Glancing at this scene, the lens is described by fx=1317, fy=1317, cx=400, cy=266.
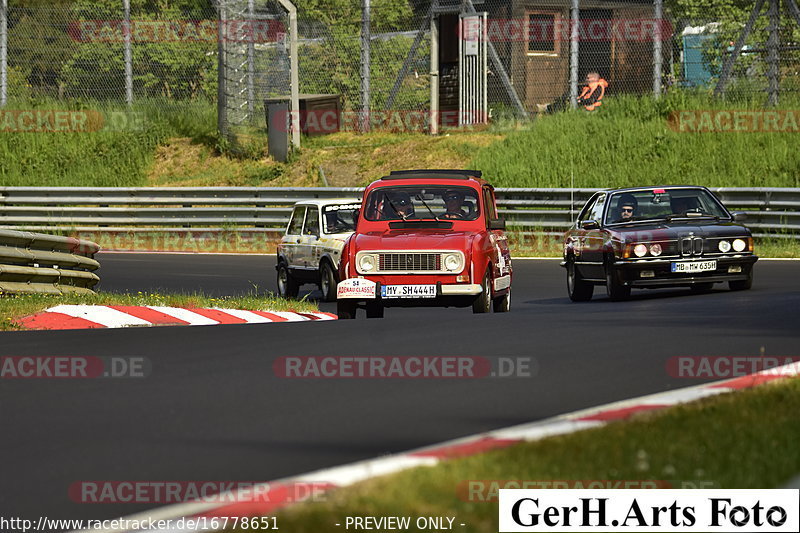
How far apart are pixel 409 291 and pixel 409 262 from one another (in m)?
0.34

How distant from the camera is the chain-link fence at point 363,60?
29.3 meters

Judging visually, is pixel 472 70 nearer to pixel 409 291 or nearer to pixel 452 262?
pixel 452 262

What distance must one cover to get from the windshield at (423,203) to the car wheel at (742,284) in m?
3.55

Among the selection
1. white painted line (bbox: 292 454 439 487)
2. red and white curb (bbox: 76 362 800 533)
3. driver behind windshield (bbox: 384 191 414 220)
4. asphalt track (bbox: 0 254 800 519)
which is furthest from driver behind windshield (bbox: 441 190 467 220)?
white painted line (bbox: 292 454 439 487)

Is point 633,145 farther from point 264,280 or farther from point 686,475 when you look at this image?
point 686,475

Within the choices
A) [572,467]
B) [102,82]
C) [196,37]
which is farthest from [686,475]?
[196,37]

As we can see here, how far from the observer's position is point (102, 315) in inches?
532

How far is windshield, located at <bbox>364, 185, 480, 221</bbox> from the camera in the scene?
618 inches

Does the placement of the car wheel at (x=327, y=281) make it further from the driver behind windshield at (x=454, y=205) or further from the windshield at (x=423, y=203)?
the driver behind windshield at (x=454, y=205)

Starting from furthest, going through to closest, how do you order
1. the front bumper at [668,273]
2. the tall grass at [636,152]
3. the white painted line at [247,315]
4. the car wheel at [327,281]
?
1. the tall grass at [636,152]
2. the car wheel at [327,281]
3. the front bumper at [668,273]
4. the white painted line at [247,315]

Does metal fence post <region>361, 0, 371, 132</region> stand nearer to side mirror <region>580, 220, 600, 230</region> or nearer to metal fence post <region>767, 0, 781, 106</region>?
metal fence post <region>767, 0, 781, 106</region>

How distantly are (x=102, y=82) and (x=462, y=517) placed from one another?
30570mm

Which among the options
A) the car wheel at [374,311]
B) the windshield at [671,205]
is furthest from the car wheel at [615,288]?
the car wheel at [374,311]

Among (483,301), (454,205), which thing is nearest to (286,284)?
(454,205)
